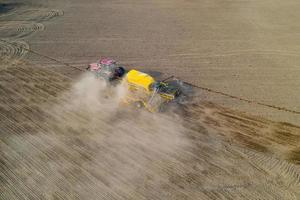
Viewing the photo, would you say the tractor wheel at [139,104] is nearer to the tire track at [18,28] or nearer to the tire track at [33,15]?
the tire track at [18,28]

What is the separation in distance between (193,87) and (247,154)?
22.4ft

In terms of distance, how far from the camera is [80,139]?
17078 millimetres

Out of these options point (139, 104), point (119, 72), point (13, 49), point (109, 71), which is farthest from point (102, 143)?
point (13, 49)

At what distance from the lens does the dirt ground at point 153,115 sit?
14555 millimetres

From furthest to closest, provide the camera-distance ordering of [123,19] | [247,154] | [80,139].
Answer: [123,19] → [80,139] → [247,154]

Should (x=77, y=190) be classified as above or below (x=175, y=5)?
below

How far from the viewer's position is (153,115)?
18.6 meters

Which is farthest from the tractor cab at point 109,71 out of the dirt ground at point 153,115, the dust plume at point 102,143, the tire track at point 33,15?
the tire track at point 33,15

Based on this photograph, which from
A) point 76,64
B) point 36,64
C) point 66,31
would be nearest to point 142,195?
point 76,64

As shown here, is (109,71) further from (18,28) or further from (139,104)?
(18,28)

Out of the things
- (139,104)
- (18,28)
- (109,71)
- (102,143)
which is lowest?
(102,143)

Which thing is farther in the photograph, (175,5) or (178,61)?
(175,5)

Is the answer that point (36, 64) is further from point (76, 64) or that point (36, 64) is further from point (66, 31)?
point (66, 31)

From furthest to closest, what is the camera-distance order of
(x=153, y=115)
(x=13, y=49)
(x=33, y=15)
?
(x=33, y=15) → (x=13, y=49) → (x=153, y=115)
